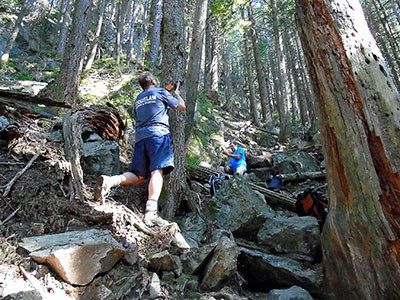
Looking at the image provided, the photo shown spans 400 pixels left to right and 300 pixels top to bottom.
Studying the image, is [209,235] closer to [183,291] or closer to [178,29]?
[183,291]

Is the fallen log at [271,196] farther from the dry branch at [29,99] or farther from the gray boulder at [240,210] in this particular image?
the dry branch at [29,99]

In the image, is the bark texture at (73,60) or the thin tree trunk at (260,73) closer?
the bark texture at (73,60)

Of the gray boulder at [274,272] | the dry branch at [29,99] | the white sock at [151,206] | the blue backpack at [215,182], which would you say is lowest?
the gray boulder at [274,272]

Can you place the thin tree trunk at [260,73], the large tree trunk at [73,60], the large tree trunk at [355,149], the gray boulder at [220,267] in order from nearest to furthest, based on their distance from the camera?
the large tree trunk at [355,149]
the gray boulder at [220,267]
the large tree trunk at [73,60]
the thin tree trunk at [260,73]

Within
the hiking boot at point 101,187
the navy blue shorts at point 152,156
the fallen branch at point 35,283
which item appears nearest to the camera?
the fallen branch at point 35,283

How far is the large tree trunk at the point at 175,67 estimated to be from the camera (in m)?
5.08

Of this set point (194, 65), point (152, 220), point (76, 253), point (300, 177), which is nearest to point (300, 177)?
point (300, 177)

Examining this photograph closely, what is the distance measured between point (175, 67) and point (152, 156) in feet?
5.74

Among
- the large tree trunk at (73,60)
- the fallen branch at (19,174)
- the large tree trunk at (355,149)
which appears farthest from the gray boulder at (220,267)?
the large tree trunk at (73,60)

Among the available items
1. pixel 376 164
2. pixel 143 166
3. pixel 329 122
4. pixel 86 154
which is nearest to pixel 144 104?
pixel 143 166

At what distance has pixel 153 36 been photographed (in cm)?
1764

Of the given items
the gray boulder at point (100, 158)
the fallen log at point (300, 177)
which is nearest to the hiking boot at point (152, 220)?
the gray boulder at point (100, 158)

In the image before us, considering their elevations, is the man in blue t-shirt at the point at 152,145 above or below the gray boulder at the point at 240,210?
above

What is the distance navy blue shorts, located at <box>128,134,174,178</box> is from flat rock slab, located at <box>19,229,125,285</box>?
4.57ft
